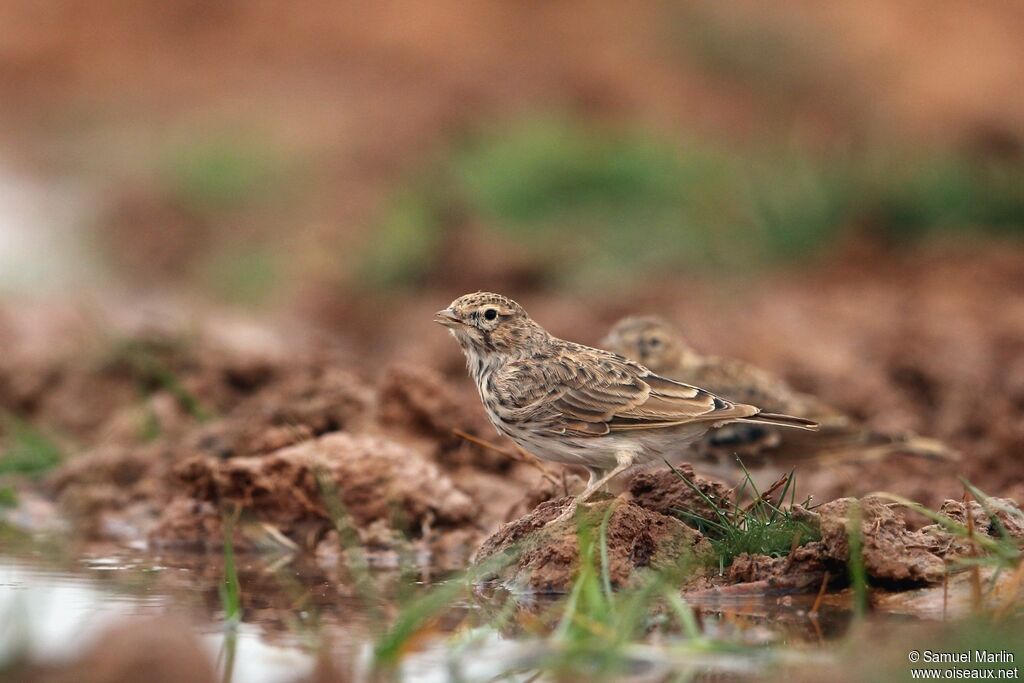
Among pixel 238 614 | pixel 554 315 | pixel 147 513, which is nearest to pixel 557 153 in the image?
pixel 554 315

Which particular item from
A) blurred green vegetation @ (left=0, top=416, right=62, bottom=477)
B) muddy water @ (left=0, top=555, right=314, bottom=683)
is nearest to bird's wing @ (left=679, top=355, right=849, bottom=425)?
muddy water @ (left=0, top=555, right=314, bottom=683)

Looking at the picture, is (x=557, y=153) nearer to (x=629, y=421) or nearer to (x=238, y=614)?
(x=629, y=421)

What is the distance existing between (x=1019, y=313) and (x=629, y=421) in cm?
622

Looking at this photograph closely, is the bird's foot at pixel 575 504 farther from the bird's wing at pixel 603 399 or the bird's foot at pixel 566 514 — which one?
the bird's wing at pixel 603 399

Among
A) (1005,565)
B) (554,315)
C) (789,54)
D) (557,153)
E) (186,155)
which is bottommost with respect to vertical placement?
(1005,565)

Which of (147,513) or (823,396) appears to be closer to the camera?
(147,513)

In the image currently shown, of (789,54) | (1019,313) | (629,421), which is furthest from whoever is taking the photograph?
(789,54)

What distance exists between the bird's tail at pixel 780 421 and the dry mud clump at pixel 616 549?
797 millimetres

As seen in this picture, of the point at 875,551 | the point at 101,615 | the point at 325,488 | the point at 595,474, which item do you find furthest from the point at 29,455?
the point at 875,551

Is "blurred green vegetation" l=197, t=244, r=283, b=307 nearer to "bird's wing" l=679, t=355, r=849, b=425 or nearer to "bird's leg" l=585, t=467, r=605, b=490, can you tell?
"bird's wing" l=679, t=355, r=849, b=425

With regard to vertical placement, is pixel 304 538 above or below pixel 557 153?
below

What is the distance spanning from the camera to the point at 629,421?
6.29 metres

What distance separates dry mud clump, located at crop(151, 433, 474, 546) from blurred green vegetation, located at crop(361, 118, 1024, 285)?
6639 millimetres

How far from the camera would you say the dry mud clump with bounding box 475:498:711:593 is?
5383mm
